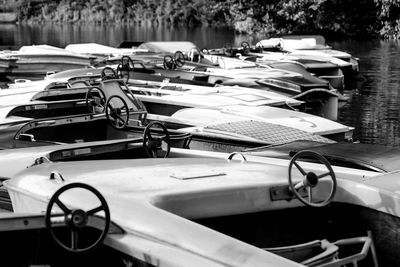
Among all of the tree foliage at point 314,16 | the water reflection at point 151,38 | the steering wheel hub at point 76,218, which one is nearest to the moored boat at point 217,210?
the steering wheel hub at point 76,218

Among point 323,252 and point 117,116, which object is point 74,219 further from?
point 117,116

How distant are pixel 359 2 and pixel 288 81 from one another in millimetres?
32193

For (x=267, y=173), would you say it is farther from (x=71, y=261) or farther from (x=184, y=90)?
(x=184, y=90)

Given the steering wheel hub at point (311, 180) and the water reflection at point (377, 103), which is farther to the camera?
the water reflection at point (377, 103)

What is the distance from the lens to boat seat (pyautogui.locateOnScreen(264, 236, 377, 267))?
3.63 m

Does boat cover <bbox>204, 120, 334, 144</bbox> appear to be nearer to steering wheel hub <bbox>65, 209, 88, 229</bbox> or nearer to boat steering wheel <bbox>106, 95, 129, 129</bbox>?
boat steering wheel <bbox>106, 95, 129, 129</bbox>

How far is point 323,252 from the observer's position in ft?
12.4

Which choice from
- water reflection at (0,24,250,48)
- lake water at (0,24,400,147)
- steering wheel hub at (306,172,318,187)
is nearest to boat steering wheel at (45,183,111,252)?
steering wheel hub at (306,172,318,187)

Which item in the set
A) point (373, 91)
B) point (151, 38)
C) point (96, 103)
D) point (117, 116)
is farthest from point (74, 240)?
point (151, 38)

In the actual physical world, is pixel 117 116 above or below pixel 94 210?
below

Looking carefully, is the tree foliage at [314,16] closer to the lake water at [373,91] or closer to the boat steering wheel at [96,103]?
the lake water at [373,91]

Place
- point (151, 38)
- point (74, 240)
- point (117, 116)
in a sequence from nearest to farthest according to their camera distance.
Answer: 1. point (74, 240)
2. point (117, 116)
3. point (151, 38)

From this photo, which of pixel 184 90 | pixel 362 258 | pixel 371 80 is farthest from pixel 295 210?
pixel 371 80

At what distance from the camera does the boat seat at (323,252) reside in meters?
3.63
